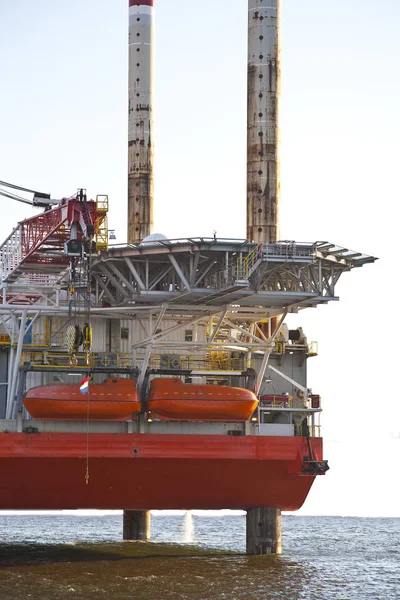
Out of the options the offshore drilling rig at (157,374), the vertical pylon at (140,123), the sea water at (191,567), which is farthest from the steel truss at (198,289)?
the vertical pylon at (140,123)

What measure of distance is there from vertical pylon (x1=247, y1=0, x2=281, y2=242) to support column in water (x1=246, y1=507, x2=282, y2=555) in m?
13.9

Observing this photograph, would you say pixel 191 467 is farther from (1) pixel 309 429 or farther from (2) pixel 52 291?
(2) pixel 52 291

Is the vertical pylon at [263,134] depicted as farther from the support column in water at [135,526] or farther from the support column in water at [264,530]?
the support column in water at [135,526]

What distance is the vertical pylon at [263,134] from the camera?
57.0 meters

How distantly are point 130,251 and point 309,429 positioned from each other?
11.2 m

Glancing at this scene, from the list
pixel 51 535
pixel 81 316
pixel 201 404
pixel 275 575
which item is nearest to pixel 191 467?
pixel 201 404

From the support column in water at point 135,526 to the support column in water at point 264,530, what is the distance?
10.4 metres

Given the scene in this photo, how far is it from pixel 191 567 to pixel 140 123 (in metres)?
29.0

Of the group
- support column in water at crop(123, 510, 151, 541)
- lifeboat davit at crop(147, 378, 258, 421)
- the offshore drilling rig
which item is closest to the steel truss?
the offshore drilling rig

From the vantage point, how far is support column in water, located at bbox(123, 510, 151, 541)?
59.2 meters

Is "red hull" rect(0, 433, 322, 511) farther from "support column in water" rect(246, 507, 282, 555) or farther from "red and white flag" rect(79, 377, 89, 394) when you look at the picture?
"red and white flag" rect(79, 377, 89, 394)

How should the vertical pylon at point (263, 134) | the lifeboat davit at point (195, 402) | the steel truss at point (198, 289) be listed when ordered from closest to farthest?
the steel truss at point (198, 289) → the lifeboat davit at point (195, 402) → the vertical pylon at point (263, 134)

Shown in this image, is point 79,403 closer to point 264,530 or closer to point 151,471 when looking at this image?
point 151,471

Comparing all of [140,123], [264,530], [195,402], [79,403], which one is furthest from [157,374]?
[140,123]
